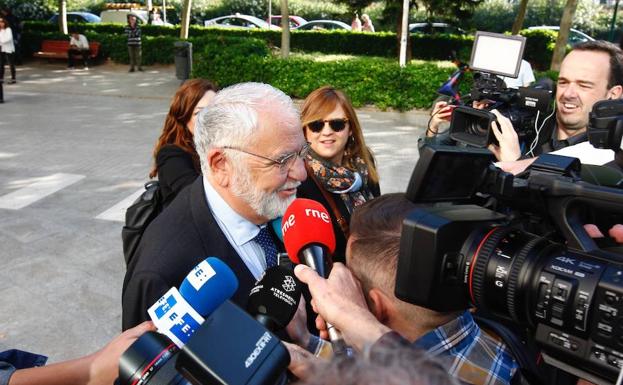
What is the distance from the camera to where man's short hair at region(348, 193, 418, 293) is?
1463 millimetres

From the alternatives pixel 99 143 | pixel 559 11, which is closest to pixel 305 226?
pixel 99 143

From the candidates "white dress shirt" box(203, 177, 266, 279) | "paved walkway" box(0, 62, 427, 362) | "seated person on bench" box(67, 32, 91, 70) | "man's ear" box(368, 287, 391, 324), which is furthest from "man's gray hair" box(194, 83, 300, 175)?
"seated person on bench" box(67, 32, 91, 70)

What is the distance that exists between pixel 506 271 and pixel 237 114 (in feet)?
3.60

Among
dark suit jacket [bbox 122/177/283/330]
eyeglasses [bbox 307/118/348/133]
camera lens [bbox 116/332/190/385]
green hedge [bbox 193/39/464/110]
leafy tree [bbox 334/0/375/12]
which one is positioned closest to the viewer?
camera lens [bbox 116/332/190/385]

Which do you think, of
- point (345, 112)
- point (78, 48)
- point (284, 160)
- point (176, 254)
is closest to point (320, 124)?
point (345, 112)

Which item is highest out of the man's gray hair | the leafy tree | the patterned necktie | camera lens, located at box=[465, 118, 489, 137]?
the leafy tree

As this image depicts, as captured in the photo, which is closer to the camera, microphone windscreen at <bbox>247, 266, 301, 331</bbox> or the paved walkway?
microphone windscreen at <bbox>247, 266, 301, 331</bbox>

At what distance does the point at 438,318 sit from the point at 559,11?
32.5 m

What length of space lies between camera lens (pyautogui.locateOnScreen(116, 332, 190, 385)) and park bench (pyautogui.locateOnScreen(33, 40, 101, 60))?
1788 centimetres

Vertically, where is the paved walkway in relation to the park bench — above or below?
below

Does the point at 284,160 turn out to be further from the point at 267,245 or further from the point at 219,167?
the point at 267,245

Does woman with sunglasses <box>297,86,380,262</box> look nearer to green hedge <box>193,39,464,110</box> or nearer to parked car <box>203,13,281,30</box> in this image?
green hedge <box>193,39,464,110</box>

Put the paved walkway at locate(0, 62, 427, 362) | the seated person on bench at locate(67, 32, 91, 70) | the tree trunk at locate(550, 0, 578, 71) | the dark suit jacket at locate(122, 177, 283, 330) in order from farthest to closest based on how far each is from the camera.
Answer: the seated person on bench at locate(67, 32, 91, 70)
the tree trunk at locate(550, 0, 578, 71)
the paved walkway at locate(0, 62, 427, 362)
the dark suit jacket at locate(122, 177, 283, 330)

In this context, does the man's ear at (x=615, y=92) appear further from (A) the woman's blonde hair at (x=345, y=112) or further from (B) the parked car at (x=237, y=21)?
(B) the parked car at (x=237, y=21)
